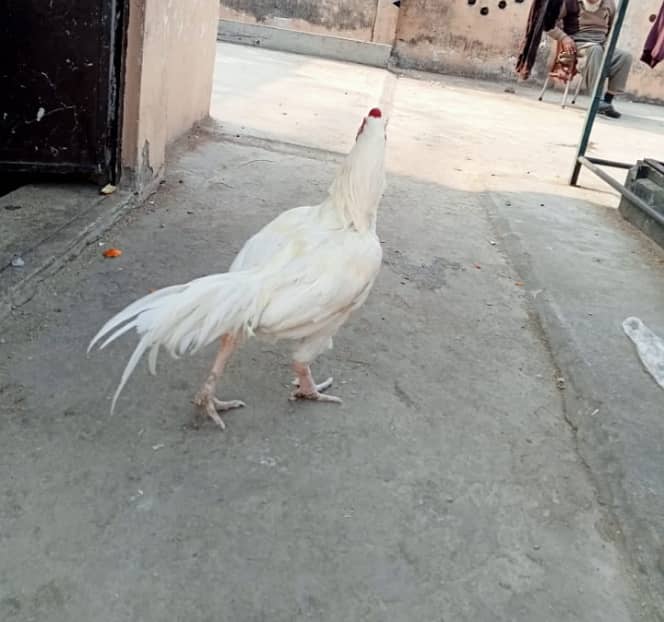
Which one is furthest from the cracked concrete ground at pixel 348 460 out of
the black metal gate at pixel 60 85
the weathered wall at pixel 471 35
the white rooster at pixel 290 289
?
the weathered wall at pixel 471 35

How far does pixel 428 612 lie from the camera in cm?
180


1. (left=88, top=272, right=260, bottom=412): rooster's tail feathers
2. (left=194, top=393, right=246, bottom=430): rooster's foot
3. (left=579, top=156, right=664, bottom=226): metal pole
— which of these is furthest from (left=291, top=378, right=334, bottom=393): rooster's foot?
(left=579, top=156, right=664, bottom=226): metal pole

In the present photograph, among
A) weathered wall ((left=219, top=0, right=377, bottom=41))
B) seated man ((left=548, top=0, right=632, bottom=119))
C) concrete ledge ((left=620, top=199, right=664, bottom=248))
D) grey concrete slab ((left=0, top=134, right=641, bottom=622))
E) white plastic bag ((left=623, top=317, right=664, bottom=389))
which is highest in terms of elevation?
seated man ((left=548, top=0, right=632, bottom=119))

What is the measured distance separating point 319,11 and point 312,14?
155 mm

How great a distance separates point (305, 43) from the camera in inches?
521

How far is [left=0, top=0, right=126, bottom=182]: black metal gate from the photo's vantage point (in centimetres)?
369

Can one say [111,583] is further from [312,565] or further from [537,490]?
[537,490]

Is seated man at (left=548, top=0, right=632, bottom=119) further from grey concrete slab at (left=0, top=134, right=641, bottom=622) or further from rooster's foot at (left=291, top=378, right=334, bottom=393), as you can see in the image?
rooster's foot at (left=291, top=378, right=334, bottom=393)

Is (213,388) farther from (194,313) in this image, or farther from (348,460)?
(348,460)

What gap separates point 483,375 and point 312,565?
1.37 m

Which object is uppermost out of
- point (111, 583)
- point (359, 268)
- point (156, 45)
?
point (156, 45)

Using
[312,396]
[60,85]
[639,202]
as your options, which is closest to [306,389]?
[312,396]

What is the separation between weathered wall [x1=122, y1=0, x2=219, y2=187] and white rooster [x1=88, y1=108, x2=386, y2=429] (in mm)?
1902

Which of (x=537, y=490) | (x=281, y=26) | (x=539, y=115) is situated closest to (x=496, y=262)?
(x=537, y=490)
